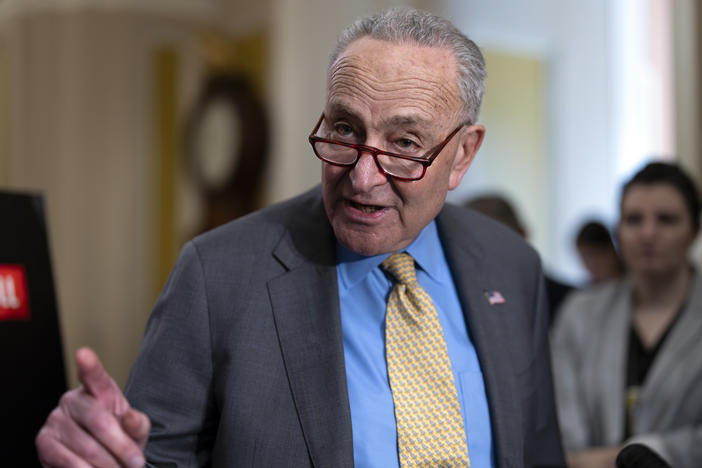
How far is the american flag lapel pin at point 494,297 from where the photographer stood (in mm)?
1522

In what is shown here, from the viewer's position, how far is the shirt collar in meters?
1.41

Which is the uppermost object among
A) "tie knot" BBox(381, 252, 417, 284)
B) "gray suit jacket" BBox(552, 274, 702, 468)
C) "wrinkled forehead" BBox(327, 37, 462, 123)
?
"wrinkled forehead" BBox(327, 37, 462, 123)

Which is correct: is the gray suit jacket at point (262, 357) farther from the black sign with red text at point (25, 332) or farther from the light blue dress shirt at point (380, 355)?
the black sign with red text at point (25, 332)

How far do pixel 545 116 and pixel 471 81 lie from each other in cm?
453

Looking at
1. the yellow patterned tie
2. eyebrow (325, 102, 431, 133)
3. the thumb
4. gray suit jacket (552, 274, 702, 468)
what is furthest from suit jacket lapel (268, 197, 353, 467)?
gray suit jacket (552, 274, 702, 468)

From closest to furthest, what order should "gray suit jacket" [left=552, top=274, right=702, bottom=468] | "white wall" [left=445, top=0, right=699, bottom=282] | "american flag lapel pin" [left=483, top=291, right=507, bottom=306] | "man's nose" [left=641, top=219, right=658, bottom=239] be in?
"american flag lapel pin" [left=483, top=291, right=507, bottom=306] < "gray suit jacket" [left=552, top=274, right=702, bottom=468] < "man's nose" [left=641, top=219, right=658, bottom=239] < "white wall" [left=445, top=0, right=699, bottom=282]

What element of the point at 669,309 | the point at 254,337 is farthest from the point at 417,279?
the point at 669,309

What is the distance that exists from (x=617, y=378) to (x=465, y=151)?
4.10ft

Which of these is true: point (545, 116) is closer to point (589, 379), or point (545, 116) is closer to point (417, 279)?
point (589, 379)

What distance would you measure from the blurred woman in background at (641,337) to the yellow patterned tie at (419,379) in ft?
3.44

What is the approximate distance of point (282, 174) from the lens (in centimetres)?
485

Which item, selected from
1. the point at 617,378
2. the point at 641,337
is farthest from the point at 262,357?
the point at 641,337

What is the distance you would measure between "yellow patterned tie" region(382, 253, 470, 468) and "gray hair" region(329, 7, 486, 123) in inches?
13.8

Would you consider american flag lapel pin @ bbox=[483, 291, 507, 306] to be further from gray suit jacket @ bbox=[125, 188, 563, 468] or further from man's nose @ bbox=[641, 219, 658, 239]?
man's nose @ bbox=[641, 219, 658, 239]
